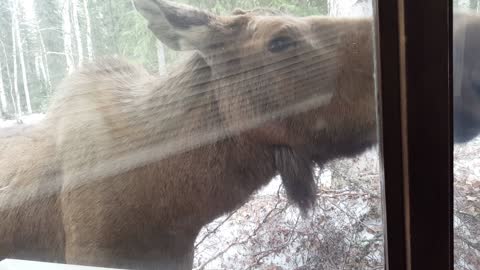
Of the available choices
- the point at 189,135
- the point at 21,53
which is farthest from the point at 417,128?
the point at 21,53

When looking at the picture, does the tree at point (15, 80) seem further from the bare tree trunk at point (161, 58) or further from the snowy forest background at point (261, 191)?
the bare tree trunk at point (161, 58)

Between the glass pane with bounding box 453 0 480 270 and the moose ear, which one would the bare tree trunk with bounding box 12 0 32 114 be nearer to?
the moose ear

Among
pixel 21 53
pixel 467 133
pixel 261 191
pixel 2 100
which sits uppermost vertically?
pixel 21 53

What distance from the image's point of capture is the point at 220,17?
1.07 metres

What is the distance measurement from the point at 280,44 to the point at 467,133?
1.53 ft

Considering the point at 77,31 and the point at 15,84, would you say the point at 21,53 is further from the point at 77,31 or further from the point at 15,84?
the point at 77,31

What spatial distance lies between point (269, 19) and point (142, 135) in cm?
46

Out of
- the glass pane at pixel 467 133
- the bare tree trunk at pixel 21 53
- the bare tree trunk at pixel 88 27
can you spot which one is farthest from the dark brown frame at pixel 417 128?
the bare tree trunk at pixel 21 53

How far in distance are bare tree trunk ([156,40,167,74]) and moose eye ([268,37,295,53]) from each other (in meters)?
0.28

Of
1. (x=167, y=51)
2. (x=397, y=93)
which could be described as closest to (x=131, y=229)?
(x=167, y=51)

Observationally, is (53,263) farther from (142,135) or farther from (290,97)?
(290,97)

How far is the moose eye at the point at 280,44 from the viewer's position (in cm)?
105

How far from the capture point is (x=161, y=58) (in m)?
1.14

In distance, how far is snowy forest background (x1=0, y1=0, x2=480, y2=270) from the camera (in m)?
1.00
